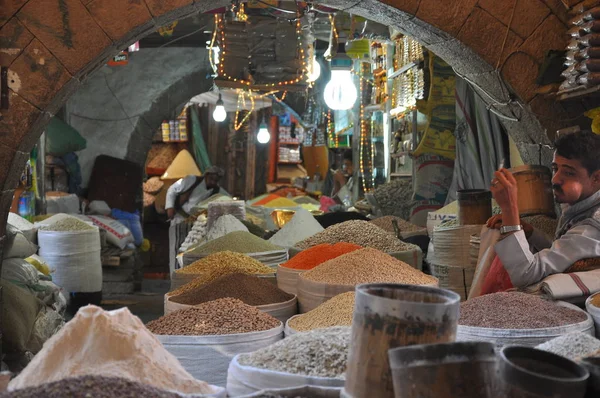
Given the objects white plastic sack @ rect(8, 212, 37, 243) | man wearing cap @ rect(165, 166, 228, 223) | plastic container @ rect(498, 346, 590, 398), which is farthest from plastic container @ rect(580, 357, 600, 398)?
man wearing cap @ rect(165, 166, 228, 223)

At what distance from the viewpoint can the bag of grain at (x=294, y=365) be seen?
4.61 ft

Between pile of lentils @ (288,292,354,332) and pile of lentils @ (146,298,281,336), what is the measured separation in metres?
0.07

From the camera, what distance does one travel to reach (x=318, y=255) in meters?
2.85

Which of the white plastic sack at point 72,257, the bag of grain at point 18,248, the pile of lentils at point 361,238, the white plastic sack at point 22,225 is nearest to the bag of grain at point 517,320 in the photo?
the pile of lentils at point 361,238

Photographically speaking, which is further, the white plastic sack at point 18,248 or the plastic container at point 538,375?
the white plastic sack at point 18,248

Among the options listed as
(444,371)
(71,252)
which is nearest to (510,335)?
(444,371)

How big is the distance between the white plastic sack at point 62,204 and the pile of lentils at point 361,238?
17.2 ft

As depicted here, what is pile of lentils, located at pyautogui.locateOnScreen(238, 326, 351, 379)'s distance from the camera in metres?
1.44

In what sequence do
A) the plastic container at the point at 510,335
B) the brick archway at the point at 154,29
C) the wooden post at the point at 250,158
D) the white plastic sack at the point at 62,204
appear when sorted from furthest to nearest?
the wooden post at the point at 250,158 → the white plastic sack at the point at 62,204 → the brick archway at the point at 154,29 → the plastic container at the point at 510,335

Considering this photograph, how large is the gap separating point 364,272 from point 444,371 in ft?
4.32

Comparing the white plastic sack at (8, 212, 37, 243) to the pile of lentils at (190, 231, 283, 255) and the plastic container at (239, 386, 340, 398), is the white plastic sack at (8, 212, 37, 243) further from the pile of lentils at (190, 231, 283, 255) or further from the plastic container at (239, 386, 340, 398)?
the plastic container at (239, 386, 340, 398)

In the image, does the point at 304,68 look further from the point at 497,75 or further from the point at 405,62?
the point at 497,75

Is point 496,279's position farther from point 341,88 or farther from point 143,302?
point 143,302

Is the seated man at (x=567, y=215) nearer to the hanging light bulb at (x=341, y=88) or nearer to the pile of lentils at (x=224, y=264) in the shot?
the pile of lentils at (x=224, y=264)
